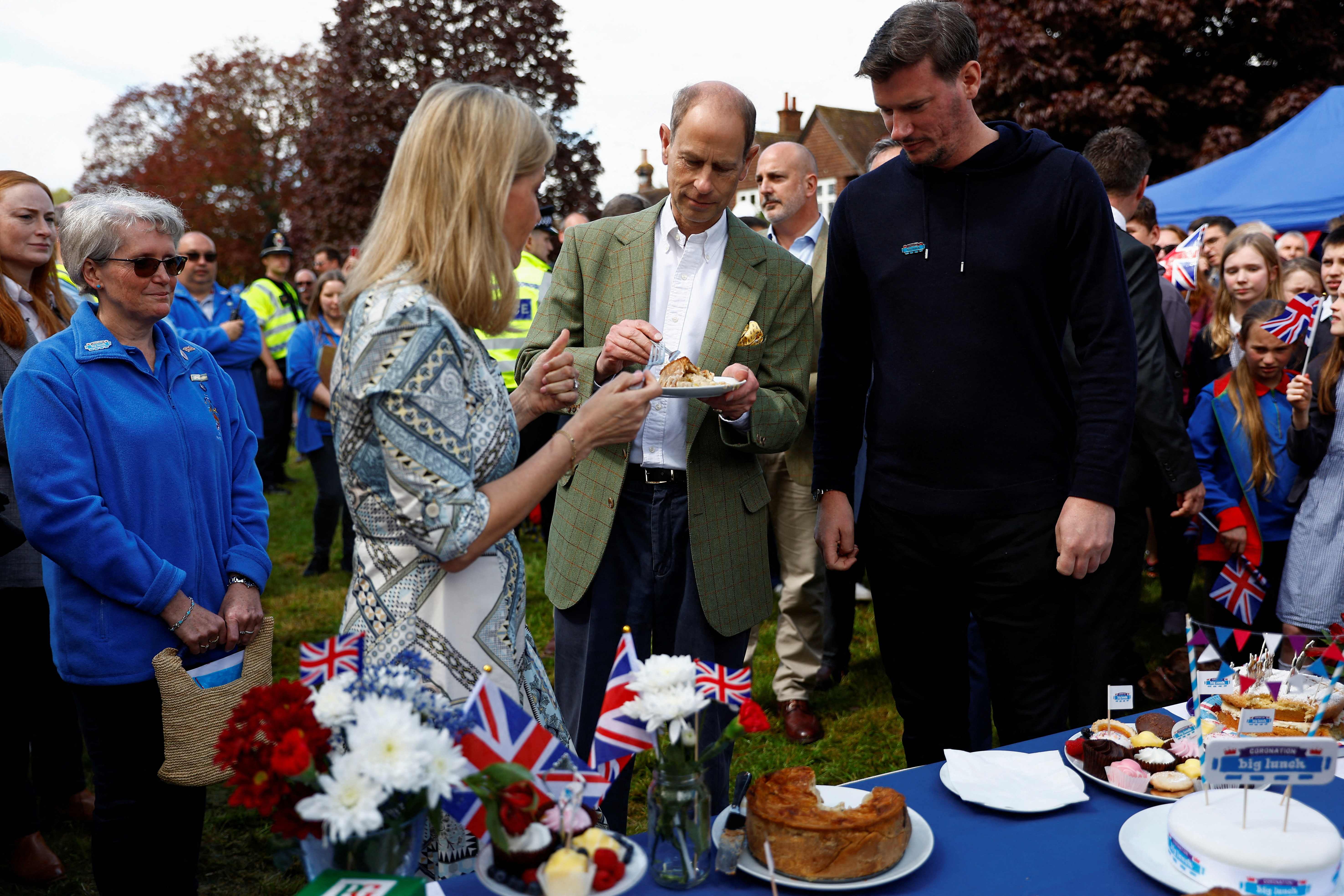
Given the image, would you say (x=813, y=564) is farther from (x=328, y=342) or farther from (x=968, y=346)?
(x=328, y=342)

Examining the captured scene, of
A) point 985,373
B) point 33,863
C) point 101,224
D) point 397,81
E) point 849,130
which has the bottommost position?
point 33,863

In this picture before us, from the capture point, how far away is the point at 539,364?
2.17m

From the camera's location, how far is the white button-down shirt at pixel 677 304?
2721 mm

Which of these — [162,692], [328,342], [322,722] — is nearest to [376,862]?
[322,722]

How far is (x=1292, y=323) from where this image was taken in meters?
4.43

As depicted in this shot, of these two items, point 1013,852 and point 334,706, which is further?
point 1013,852

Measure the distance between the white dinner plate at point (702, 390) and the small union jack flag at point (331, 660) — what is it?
0.87 metres

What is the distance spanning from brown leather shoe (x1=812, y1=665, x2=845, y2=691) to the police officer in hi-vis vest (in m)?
5.76

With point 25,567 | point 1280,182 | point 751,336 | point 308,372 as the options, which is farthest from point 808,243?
point 1280,182

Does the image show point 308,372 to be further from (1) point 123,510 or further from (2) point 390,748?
(2) point 390,748

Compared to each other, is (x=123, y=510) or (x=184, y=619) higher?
(x=123, y=510)

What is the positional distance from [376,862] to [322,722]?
217 millimetres

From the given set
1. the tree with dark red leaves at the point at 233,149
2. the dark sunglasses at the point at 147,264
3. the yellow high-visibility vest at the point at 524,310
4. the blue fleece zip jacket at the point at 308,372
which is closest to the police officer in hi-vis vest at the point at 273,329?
the blue fleece zip jacket at the point at 308,372

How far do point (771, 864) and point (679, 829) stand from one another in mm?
152
